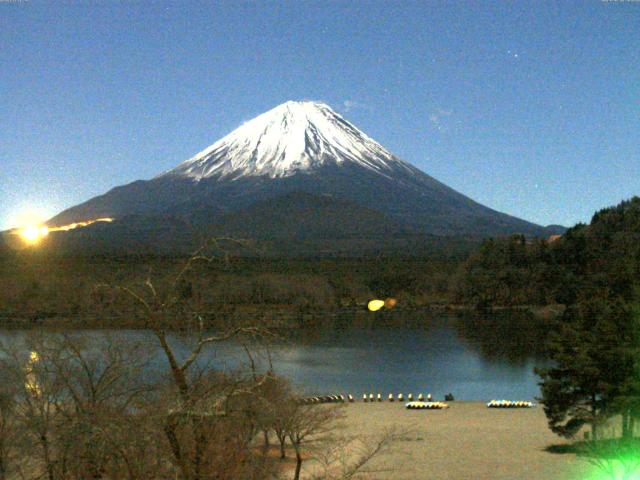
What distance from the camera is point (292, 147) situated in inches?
5738

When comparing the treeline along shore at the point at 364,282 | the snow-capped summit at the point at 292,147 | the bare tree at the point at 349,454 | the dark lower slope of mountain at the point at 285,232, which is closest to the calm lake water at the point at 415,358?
the bare tree at the point at 349,454

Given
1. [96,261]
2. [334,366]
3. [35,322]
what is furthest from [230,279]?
[334,366]

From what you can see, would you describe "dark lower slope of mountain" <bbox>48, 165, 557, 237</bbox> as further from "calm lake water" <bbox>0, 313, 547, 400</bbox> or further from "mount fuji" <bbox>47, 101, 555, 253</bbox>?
"calm lake water" <bbox>0, 313, 547, 400</bbox>

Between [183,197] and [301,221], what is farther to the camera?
[183,197]

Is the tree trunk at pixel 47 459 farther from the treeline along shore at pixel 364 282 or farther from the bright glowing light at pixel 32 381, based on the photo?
the treeline along shore at pixel 364 282

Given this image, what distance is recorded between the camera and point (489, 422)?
760 inches

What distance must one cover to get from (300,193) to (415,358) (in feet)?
302

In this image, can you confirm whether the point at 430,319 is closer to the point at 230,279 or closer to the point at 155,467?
the point at 230,279

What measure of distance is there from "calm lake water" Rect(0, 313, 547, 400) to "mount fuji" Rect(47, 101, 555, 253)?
198 ft

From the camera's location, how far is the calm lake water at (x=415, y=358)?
27.3 m

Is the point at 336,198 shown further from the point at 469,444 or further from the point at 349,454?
the point at 349,454

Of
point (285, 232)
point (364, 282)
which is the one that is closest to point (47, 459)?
point (364, 282)

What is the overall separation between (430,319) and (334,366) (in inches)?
1020

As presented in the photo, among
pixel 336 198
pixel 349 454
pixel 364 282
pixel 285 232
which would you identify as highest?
pixel 336 198
